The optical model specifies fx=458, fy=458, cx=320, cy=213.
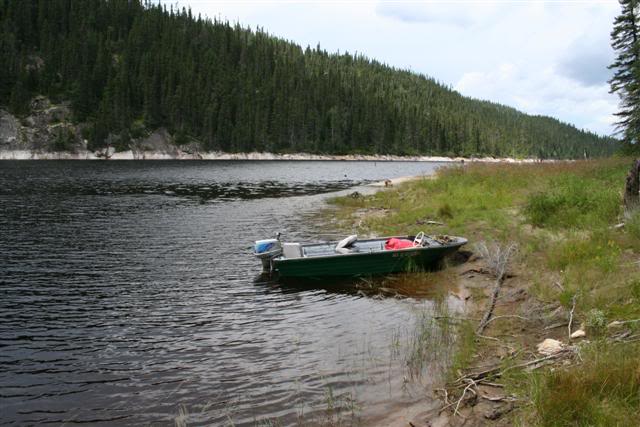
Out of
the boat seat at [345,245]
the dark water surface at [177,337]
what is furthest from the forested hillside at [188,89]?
the boat seat at [345,245]

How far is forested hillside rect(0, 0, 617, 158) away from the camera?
12444 cm

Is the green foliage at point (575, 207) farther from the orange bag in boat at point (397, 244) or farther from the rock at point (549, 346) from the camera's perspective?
the rock at point (549, 346)

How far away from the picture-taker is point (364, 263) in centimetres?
1708

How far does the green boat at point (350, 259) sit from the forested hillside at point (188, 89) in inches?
4335

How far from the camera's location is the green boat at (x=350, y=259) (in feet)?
55.4

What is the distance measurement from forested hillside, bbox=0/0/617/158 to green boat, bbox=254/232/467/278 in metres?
110

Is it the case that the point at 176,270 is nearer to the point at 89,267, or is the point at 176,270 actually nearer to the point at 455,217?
the point at 89,267

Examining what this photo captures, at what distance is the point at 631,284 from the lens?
30.6 ft

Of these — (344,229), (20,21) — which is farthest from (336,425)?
(20,21)

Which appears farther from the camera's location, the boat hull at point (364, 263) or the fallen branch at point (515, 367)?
the boat hull at point (364, 263)

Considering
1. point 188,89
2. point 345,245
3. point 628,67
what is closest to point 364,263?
point 345,245

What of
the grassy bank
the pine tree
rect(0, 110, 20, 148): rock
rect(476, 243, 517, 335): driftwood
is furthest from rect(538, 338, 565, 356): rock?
rect(0, 110, 20, 148): rock

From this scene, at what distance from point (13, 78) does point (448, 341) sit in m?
141

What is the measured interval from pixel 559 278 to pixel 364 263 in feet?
22.4
